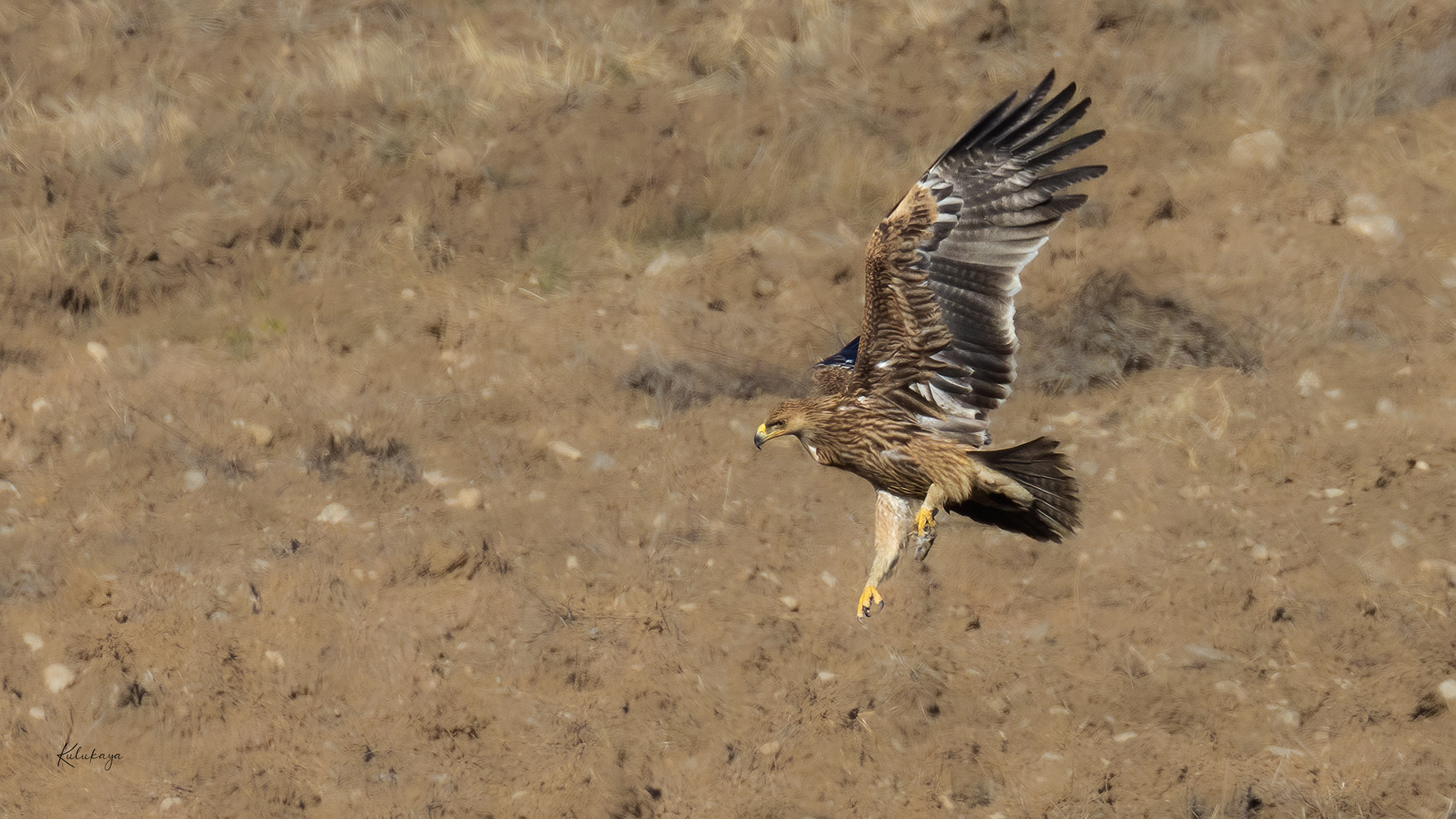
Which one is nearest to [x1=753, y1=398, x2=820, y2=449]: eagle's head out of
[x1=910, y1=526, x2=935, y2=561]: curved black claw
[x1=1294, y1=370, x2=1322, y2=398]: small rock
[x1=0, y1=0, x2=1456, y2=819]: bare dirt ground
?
[x1=910, y1=526, x2=935, y2=561]: curved black claw

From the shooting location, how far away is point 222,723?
5496mm

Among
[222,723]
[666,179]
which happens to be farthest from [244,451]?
[666,179]

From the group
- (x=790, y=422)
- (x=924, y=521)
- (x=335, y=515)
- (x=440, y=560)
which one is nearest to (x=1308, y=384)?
(x=924, y=521)

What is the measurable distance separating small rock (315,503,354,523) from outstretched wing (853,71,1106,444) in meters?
2.98

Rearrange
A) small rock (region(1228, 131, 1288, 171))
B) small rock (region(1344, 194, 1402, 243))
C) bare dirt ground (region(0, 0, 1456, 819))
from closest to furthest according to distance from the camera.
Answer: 1. bare dirt ground (region(0, 0, 1456, 819))
2. small rock (region(1344, 194, 1402, 243))
3. small rock (region(1228, 131, 1288, 171))

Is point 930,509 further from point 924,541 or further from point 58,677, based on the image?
point 58,677

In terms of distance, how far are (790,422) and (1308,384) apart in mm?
2966

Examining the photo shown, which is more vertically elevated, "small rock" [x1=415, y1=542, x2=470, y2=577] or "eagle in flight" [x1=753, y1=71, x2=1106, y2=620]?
"eagle in flight" [x1=753, y1=71, x2=1106, y2=620]

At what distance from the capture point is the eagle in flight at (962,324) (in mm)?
4641

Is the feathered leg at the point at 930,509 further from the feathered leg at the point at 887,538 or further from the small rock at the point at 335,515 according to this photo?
the small rock at the point at 335,515

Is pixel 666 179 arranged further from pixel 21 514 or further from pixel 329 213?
pixel 21 514

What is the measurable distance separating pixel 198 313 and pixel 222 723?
2.48 metres
